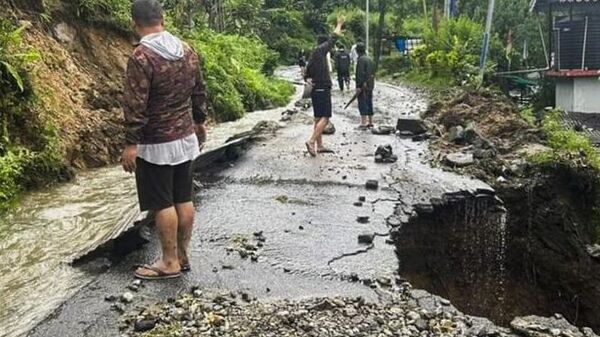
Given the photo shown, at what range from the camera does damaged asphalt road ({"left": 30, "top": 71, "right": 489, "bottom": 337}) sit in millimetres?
5012

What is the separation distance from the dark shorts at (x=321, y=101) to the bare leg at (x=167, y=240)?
19.8ft

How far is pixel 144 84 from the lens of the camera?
4660mm

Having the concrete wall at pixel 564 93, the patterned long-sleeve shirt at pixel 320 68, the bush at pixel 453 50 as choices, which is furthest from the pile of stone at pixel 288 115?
the bush at pixel 453 50

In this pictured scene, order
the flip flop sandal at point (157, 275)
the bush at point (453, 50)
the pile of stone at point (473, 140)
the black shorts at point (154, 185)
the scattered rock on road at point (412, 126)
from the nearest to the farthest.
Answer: the black shorts at point (154, 185), the flip flop sandal at point (157, 275), the pile of stone at point (473, 140), the scattered rock on road at point (412, 126), the bush at point (453, 50)

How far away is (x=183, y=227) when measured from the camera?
529 cm

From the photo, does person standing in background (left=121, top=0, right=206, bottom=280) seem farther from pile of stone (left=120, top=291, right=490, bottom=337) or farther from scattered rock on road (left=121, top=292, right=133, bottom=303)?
pile of stone (left=120, top=291, right=490, bottom=337)

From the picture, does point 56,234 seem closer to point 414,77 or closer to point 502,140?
point 502,140

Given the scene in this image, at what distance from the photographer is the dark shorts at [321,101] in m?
10.7

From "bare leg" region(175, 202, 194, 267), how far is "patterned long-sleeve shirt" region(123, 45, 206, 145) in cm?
67

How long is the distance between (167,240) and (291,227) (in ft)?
7.07

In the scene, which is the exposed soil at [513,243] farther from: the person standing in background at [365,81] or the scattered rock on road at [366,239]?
the person standing in background at [365,81]

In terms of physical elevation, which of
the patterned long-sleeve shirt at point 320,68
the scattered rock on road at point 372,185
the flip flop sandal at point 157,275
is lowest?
the scattered rock on road at point 372,185

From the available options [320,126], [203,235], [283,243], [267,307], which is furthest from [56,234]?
[320,126]

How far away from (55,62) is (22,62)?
1.64 metres
